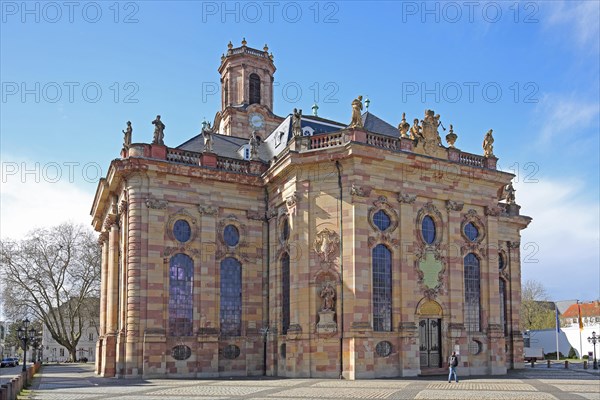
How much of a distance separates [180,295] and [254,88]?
2355 cm

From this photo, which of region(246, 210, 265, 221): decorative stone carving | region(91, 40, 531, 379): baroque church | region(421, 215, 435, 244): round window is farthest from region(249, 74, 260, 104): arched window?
region(421, 215, 435, 244): round window

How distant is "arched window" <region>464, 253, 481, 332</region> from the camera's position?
3634 centimetres

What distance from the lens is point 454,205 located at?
36.3 meters

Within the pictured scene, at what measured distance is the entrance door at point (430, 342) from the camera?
34.3 m

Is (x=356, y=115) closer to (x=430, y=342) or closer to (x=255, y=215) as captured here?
(x=255, y=215)

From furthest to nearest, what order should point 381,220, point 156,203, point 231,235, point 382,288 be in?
point 231,235 < point 156,203 < point 381,220 < point 382,288

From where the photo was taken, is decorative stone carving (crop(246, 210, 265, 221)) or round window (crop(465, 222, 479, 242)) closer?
round window (crop(465, 222, 479, 242))

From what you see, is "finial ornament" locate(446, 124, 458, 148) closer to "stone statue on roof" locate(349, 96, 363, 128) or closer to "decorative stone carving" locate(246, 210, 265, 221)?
"stone statue on roof" locate(349, 96, 363, 128)

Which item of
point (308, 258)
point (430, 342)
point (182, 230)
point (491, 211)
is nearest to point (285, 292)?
point (308, 258)

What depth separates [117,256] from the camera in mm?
38500

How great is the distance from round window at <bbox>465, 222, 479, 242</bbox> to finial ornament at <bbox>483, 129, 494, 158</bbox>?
4409mm

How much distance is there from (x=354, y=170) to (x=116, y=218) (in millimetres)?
14727

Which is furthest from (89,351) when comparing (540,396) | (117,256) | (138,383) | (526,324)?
(540,396)

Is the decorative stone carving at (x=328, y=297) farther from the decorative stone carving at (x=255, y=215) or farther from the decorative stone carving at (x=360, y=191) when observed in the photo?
the decorative stone carving at (x=255, y=215)
